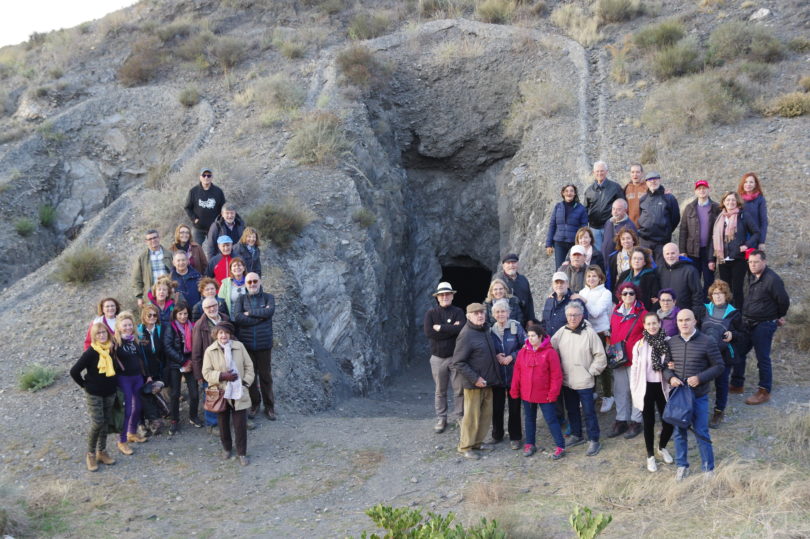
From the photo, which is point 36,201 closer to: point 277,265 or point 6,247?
point 6,247

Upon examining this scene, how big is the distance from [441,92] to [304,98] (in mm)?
3981

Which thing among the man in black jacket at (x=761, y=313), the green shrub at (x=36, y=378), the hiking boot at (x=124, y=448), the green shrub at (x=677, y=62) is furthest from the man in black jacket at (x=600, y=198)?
the green shrub at (x=677, y=62)

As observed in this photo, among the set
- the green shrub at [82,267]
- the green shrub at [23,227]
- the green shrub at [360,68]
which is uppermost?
the green shrub at [360,68]

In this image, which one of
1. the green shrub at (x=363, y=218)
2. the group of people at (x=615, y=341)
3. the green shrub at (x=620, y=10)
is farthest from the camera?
the green shrub at (x=620, y=10)

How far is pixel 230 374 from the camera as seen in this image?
8.19m

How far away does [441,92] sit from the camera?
20188mm

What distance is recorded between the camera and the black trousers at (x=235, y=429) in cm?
844

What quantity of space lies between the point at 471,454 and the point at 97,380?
4.44 m

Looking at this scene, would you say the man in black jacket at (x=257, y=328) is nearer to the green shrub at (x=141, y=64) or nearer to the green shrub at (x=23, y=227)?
the green shrub at (x=23, y=227)

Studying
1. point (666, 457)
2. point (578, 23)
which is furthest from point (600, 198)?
point (578, 23)

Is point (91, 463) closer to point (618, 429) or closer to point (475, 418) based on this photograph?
point (475, 418)

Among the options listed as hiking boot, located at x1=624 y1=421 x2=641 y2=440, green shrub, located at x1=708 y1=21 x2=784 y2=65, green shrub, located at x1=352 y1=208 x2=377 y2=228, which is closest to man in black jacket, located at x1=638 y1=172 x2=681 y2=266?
hiking boot, located at x1=624 y1=421 x2=641 y2=440

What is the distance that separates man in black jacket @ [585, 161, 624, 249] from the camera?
36.1 ft

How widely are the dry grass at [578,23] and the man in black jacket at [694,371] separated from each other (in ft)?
51.3
